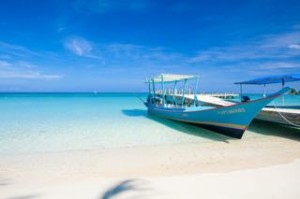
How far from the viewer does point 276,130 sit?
33.9ft

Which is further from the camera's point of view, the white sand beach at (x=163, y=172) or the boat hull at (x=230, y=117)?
the boat hull at (x=230, y=117)

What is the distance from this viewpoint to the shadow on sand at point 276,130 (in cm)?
914

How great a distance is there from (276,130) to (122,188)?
909 centimetres

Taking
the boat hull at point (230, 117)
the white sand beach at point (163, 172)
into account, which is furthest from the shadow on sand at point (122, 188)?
the boat hull at point (230, 117)

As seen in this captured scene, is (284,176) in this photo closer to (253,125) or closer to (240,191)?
(240,191)

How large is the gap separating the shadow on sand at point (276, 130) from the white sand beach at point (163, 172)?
3.55 ft

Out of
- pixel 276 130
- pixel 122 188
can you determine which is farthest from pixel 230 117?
pixel 122 188

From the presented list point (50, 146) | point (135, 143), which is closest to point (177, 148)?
point (135, 143)

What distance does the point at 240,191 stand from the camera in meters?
3.72

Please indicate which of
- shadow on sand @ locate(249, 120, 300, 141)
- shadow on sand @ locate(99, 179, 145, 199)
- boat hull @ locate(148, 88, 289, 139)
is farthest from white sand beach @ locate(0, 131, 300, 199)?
shadow on sand @ locate(249, 120, 300, 141)

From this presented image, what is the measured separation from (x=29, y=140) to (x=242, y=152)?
7.65 m

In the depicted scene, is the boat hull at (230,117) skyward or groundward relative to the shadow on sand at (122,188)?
skyward

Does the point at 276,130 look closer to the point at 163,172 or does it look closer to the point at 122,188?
the point at 163,172

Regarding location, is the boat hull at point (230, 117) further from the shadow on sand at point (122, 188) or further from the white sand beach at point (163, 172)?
the shadow on sand at point (122, 188)
